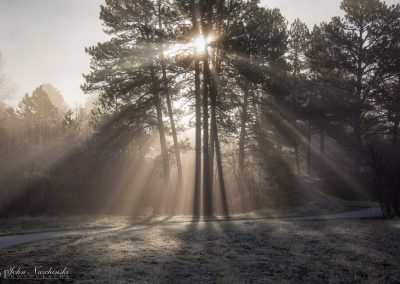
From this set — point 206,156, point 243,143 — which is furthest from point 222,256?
point 243,143

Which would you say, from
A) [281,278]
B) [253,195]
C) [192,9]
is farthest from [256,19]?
[281,278]

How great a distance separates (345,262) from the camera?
10.9 metres

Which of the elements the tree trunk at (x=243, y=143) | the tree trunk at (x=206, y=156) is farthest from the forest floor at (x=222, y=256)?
the tree trunk at (x=243, y=143)

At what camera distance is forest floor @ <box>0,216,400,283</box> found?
934 cm

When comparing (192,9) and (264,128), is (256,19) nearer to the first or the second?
(192,9)

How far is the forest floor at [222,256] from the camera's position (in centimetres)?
934

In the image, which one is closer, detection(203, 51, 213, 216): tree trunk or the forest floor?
the forest floor

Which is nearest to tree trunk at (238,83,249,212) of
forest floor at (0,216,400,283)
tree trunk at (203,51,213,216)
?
A: tree trunk at (203,51,213,216)

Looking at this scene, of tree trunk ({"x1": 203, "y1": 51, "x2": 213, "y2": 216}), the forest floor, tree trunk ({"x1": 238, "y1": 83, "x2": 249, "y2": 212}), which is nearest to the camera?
the forest floor

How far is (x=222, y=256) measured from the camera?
447 inches

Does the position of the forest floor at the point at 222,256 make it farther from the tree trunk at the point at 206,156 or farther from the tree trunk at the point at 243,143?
the tree trunk at the point at 243,143

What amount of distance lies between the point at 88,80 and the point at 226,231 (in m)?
16.2

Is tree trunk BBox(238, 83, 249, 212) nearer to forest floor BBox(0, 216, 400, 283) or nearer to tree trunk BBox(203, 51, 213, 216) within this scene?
tree trunk BBox(203, 51, 213, 216)

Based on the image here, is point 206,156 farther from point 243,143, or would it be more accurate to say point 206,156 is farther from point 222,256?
point 222,256
